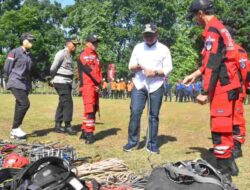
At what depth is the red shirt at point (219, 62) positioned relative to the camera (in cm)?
598

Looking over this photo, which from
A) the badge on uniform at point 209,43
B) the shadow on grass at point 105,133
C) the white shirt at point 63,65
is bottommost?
the shadow on grass at point 105,133

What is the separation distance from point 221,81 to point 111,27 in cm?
6256

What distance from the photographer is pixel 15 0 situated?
71812 mm

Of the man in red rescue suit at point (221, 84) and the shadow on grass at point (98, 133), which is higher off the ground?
the man in red rescue suit at point (221, 84)

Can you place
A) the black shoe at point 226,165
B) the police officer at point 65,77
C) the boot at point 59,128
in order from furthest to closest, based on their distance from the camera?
the boot at point 59,128, the police officer at point 65,77, the black shoe at point 226,165

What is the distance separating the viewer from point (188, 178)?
4375mm

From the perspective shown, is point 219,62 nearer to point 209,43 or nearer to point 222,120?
point 209,43

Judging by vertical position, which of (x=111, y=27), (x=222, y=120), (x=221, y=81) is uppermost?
(x=111, y=27)

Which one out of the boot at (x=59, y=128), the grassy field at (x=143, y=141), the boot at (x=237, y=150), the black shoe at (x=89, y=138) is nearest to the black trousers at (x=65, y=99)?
the boot at (x=59, y=128)

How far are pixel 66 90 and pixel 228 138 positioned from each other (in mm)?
4815

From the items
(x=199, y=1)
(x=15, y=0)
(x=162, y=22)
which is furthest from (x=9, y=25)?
(x=199, y=1)

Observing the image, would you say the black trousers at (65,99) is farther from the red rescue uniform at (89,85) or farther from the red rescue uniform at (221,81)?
the red rescue uniform at (221,81)

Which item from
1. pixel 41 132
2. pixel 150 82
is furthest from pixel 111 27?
pixel 150 82

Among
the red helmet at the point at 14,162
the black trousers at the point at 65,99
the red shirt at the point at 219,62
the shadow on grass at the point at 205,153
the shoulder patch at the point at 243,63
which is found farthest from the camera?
the black trousers at the point at 65,99
